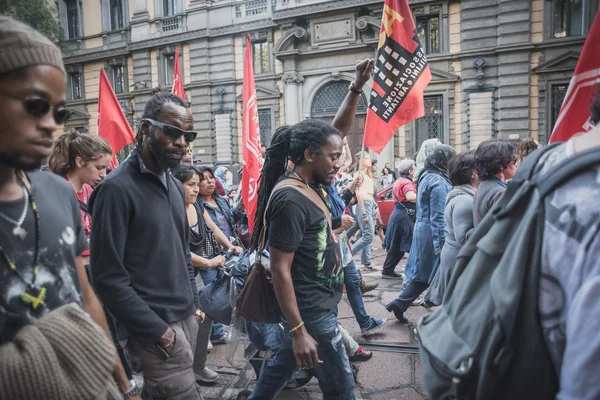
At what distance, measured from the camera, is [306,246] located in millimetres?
2426

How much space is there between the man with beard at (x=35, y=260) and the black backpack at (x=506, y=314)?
927mm

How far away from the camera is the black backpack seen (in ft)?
3.37

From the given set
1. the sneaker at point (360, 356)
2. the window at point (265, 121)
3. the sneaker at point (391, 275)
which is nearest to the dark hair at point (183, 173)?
the sneaker at point (360, 356)

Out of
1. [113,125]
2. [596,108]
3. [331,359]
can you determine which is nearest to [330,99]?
[113,125]

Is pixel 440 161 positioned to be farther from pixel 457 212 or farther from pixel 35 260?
pixel 35 260

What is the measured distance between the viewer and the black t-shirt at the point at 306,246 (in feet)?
7.68

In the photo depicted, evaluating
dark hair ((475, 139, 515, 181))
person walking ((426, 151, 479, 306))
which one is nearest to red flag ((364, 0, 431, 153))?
person walking ((426, 151, 479, 306))

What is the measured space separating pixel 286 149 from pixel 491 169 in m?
1.57

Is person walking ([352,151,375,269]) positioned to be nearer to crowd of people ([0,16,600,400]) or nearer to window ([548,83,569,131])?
crowd of people ([0,16,600,400])

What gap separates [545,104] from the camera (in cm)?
1435

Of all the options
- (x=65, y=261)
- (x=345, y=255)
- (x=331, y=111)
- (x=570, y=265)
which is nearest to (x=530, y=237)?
(x=570, y=265)

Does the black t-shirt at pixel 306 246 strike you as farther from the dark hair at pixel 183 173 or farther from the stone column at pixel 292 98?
the stone column at pixel 292 98

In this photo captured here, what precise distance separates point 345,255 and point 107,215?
2.65m

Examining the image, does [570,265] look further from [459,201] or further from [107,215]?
[459,201]
